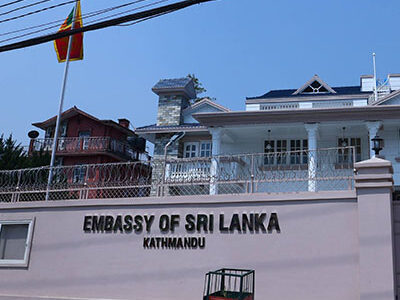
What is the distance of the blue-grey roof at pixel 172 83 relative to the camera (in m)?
22.3

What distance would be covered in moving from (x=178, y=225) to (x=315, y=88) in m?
13.6

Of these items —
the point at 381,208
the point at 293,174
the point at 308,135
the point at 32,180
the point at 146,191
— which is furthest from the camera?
the point at 308,135

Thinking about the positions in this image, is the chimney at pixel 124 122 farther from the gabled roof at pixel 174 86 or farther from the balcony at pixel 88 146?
the gabled roof at pixel 174 86

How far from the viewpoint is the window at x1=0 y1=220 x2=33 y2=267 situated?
11.1 metres

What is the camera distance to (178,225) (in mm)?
9758

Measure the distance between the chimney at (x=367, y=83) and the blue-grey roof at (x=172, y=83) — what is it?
8349 millimetres

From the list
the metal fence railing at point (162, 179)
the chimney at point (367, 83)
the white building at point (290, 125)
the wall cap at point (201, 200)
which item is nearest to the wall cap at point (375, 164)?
the wall cap at point (201, 200)

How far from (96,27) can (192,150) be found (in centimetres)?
1291

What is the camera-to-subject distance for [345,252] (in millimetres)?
8312

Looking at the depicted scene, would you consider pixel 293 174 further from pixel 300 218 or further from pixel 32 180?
pixel 32 180

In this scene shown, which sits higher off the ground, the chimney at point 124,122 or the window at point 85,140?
the chimney at point 124,122

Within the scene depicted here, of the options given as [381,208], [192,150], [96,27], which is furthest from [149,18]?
[192,150]

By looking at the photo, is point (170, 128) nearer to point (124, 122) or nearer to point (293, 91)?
point (293, 91)

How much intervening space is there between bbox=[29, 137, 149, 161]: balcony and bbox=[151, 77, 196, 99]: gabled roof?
759 cm
